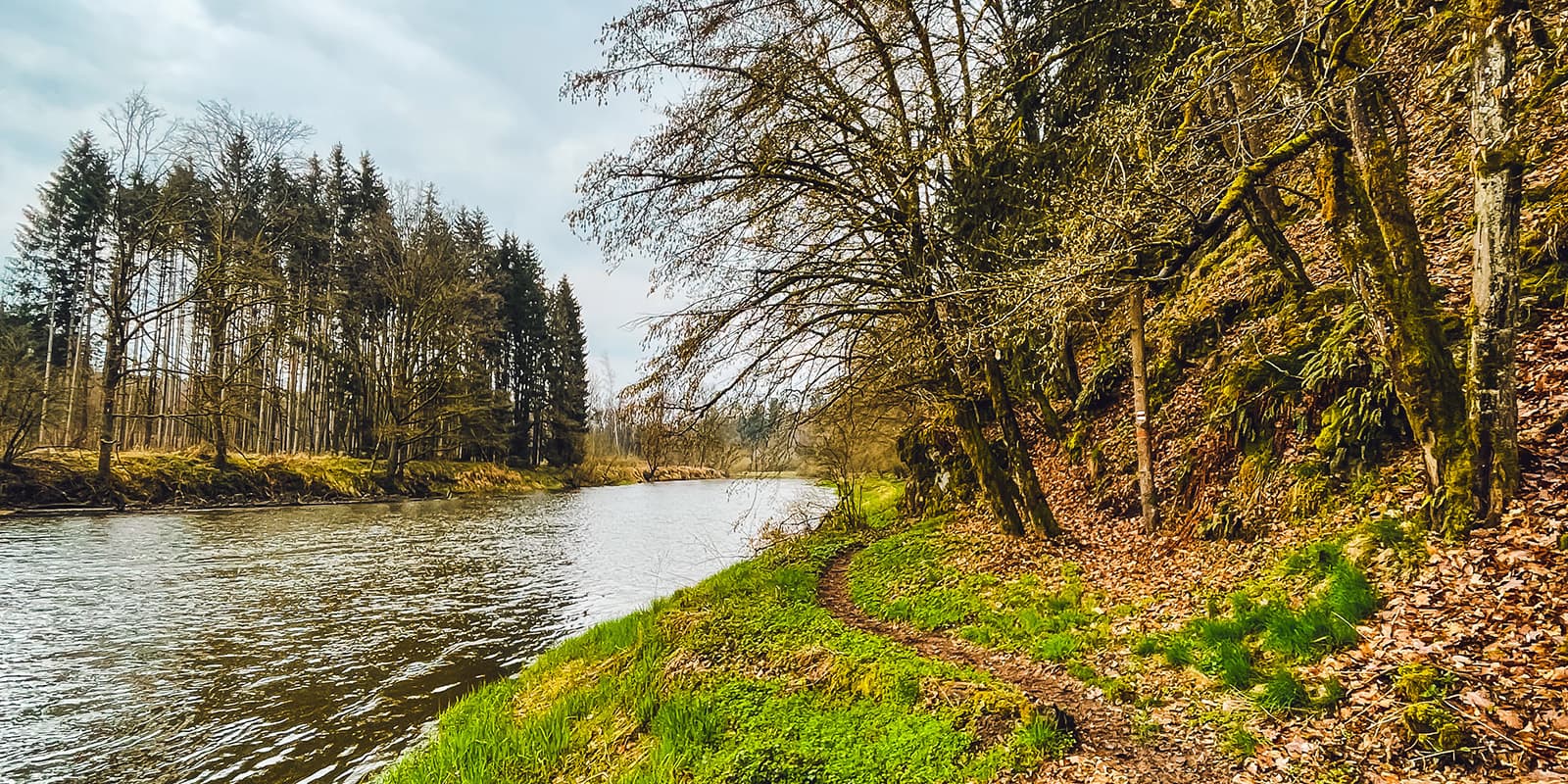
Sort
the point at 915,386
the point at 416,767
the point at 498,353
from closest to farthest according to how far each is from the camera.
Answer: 1. the point at 416,767
2. the point at 915,386
3. the point at 498,353

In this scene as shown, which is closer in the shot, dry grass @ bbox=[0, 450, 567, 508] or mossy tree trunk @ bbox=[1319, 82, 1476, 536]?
mossy tree trunk @ bbox=[1319, 82, 1476, 536]

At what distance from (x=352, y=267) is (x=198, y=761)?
37329 millimetres

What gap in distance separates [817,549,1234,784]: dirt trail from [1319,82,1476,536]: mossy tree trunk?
8.52 feet

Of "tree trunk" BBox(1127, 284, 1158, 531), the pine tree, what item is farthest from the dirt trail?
the pine tree

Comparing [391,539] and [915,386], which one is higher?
[915,386]

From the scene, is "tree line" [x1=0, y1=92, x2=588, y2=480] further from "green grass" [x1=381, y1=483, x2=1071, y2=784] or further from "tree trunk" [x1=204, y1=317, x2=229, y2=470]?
"green grass" [x1=381, y1=483, x2=1071, y2=784]

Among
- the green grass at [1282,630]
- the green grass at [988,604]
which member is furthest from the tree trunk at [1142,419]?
the green grass at [1282,630]

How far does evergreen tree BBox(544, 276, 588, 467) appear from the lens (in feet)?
154

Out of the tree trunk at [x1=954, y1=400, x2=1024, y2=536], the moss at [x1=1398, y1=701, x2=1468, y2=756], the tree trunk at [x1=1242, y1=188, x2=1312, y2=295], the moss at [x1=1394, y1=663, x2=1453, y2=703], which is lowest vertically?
the moss at [x1=1398, y1=701, x2=1468, y2=756]

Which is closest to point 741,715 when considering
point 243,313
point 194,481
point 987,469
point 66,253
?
point 987,469

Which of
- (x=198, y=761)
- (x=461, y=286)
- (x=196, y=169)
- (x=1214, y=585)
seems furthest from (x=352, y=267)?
(x=1214, y=585)

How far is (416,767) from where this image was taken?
5234 mm

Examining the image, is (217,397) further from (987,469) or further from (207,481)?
(987,469)

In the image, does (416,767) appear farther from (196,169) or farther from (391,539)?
(196,169)
